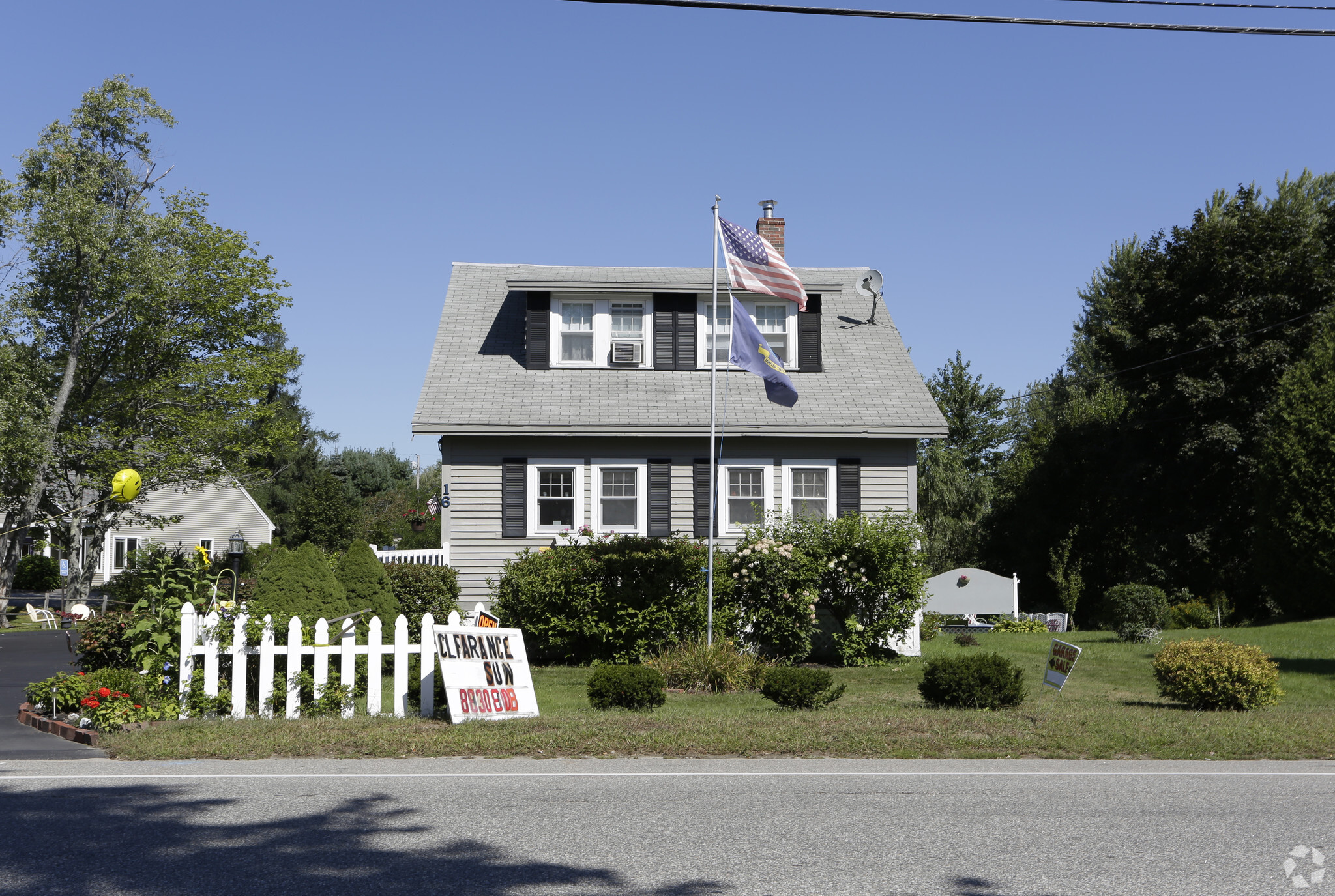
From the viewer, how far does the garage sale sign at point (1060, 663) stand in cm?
1085

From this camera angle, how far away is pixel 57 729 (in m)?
10.4

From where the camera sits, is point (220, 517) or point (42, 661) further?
point (220, 517)

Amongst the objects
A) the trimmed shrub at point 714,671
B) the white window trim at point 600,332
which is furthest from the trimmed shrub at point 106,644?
the white window trim at point 600,332

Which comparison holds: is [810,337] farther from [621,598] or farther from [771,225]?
[621,598]

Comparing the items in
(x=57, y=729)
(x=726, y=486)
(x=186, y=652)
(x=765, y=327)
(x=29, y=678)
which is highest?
(x=765, y=327)

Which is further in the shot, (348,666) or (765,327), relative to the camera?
(765,327)

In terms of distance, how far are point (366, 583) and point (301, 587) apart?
341 centimetres

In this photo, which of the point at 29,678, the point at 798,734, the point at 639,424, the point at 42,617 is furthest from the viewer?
the point at 42,617

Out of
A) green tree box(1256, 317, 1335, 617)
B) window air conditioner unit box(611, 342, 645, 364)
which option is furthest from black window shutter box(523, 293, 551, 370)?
green tree box(1256, 317, 1335, 617)

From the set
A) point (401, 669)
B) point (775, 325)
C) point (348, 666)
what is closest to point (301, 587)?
point (348, 666)

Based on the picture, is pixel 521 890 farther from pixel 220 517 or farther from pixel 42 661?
pixel 220 517

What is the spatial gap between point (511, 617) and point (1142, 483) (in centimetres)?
2442

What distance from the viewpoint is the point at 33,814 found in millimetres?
6801

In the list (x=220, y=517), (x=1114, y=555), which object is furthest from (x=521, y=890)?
(x=220, y=517)
